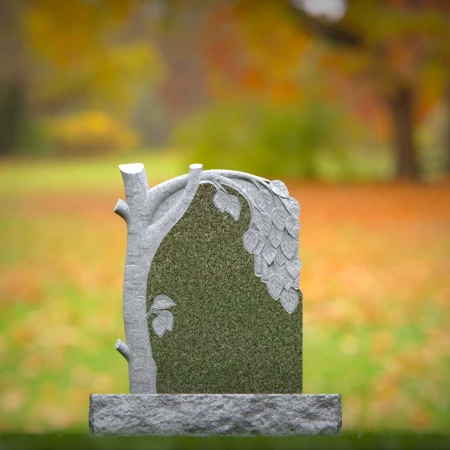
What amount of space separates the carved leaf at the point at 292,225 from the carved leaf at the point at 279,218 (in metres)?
0.03

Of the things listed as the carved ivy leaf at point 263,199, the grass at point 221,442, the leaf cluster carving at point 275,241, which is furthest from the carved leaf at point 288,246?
the grass at point 221,442

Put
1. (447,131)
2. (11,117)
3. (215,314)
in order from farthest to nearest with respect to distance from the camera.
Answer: (11,117) < (447,131) < (215,314)

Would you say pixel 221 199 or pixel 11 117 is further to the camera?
pixel 11 117

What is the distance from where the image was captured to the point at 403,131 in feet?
60.6

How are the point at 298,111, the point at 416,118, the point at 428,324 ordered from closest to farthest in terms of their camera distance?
the point at 428,324
the point at 298,111
the point at 416,118

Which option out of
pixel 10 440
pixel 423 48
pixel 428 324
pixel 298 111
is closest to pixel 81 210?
pixel 298 111

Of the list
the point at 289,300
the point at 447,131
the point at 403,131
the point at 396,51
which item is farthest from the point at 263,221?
the point at 447,131

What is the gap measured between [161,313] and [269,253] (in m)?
0.74

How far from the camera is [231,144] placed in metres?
18.5

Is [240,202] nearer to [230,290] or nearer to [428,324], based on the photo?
[230,290]

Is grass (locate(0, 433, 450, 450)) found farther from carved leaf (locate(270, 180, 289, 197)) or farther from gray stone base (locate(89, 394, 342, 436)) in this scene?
carved leaf (locate(270, 180, 289, 197))

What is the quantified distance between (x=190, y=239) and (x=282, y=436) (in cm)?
129

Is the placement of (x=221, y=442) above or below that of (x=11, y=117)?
below

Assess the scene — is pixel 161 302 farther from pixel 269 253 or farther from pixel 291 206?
pixel 291 206
